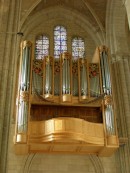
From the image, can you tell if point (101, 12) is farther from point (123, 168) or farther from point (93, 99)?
point (123, 168)

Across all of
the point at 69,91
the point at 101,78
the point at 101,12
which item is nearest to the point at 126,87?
the point at 101,78

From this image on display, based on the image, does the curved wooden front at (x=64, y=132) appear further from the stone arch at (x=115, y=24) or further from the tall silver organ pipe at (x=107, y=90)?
the stone arch at (x=115, y=24)

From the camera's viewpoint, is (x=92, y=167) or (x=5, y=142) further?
(x=92, y=167)

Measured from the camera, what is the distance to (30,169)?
1287cm

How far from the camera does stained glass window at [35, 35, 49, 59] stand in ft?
53.7

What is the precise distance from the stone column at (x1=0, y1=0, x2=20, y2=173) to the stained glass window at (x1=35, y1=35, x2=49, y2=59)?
2137mm

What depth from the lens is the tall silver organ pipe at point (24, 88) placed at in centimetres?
1132

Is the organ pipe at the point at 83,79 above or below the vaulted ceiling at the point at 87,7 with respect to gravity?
below

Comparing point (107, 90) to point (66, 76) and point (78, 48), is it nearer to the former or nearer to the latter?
point (66, 76)

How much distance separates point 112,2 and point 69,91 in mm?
6751

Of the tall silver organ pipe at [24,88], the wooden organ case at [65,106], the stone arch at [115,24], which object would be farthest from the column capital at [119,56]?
the tall silver organ pipe at [24,88]

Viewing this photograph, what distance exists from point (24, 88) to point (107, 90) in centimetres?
345

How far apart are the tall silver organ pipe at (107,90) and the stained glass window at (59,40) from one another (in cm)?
351

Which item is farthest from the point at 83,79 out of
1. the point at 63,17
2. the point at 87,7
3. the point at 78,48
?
the point at 63,17
